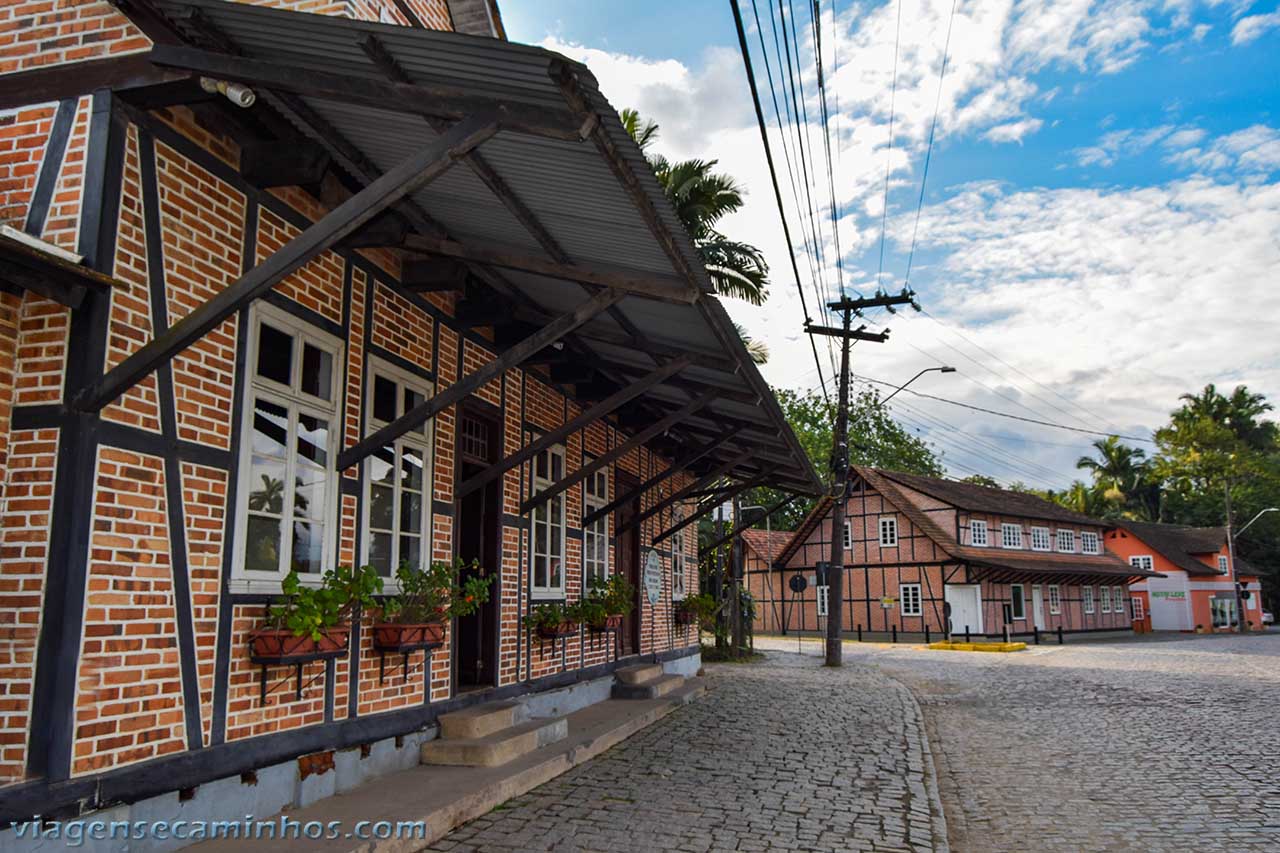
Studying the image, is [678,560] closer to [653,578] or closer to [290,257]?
[653,578]

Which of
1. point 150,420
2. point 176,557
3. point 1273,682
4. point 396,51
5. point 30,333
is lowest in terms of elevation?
point 1273,682

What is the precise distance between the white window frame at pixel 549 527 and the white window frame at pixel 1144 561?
45682 mm

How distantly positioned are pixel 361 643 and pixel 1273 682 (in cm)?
1759

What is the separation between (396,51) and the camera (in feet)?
13.2

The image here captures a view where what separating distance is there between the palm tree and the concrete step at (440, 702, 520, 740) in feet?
39.9

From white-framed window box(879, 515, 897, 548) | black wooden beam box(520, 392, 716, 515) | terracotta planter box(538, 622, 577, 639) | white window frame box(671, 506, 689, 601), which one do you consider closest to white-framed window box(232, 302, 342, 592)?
black wooden beam box(520, 392, 716, 515)

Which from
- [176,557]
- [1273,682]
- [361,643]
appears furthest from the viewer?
[1273,682]

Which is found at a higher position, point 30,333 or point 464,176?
point 464,176

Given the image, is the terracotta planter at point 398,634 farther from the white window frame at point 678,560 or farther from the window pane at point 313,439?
the white window frame at point 678,560

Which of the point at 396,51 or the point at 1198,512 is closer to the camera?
the point at 396,51

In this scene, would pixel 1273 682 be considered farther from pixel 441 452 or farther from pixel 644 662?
pixel 441 452

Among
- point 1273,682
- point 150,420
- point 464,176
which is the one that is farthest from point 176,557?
point 1273,682

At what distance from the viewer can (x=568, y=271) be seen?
601 centimetres

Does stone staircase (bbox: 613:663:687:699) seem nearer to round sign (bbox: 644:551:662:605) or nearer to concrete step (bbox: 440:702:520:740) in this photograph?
round sign (bbox: 644:551:662:605)
